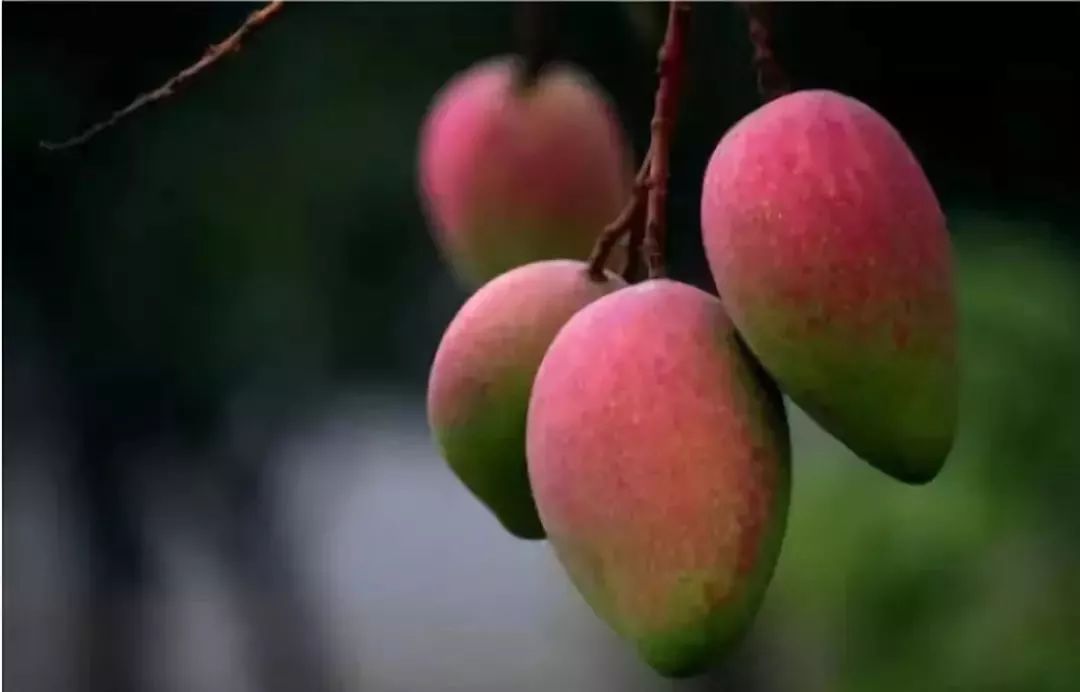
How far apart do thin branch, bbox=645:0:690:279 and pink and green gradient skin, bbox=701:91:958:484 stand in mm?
27

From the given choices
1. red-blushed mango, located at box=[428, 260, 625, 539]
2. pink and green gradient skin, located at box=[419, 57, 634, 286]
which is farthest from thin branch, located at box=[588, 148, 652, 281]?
pink and green gradient skin, located at box=[419, 57, 634, 286]

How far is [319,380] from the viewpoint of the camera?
104 cm

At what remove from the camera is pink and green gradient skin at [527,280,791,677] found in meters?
0.28

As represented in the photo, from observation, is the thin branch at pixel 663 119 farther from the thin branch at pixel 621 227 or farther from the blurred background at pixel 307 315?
the blurred background at pixel 307 315

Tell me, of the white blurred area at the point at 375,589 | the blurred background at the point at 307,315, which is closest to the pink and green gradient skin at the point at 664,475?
the blurred background at the point at 307,315

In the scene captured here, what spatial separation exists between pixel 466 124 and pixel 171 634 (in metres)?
0.61

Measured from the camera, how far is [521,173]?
0.46 meters

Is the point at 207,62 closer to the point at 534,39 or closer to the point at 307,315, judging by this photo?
the point at 534,39

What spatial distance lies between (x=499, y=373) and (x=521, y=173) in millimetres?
141

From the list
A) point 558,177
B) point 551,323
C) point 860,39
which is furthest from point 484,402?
point 860,39

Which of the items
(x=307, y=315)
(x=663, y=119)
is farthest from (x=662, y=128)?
(x=307, y=315)

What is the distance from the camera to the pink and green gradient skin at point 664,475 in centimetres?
28

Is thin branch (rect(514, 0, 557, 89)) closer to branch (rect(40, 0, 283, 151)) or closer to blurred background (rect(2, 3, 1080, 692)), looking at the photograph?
branch (rect(40, 0, 283, 151))

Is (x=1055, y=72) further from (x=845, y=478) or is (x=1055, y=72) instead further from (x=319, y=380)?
(x=319, y=380)
